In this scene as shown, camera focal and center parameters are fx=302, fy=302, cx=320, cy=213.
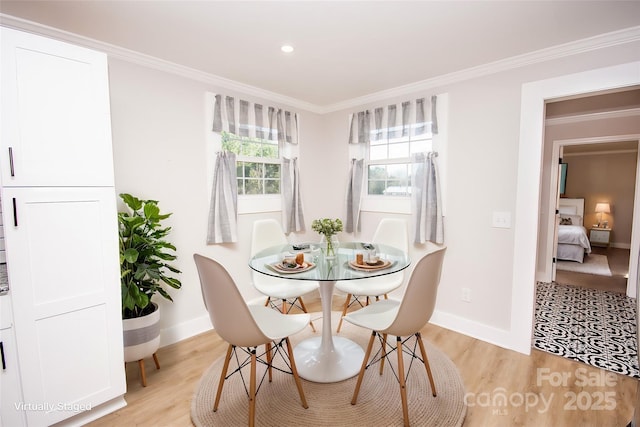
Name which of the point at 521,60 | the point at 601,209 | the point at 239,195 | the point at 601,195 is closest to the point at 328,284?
the point at 239,195

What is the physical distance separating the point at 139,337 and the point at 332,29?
8.36 ft

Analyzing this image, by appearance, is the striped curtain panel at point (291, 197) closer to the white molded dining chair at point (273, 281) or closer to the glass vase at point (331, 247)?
the white molded dining chair at point (273, 281)

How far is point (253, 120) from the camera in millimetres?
3270

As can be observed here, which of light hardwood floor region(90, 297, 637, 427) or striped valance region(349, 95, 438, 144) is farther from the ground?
striped valance region(349, 95, 438, 144)

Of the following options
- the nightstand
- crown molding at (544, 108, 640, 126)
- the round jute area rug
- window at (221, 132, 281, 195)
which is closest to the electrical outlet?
the round jute area rug

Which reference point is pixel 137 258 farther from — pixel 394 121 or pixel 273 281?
pixel 394 121

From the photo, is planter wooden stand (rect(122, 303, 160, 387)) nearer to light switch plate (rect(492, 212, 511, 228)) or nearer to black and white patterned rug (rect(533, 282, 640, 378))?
light switch plate (rect(492, 212, 511, 228))

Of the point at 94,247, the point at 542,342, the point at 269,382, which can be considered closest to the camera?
the point at 94,247

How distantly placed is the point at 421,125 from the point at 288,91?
1500mm

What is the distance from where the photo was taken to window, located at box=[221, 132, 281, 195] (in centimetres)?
325

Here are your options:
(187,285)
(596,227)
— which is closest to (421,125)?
(187,285)

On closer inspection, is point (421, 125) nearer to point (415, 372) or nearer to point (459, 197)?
point (459, 197)

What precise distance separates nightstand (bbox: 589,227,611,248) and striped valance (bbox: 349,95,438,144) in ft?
23.8

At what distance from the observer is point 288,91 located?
11.1ft
